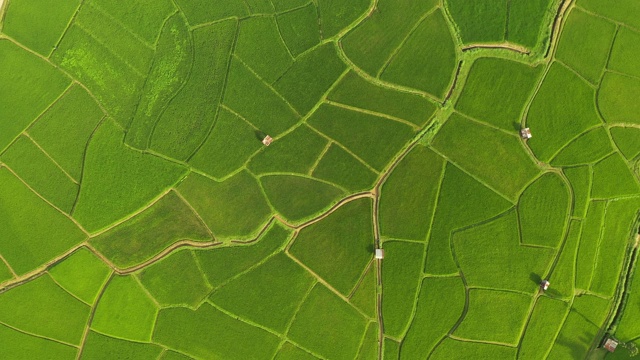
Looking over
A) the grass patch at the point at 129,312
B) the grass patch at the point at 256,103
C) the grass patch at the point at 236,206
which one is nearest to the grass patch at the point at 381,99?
the grass patch at the point at 256,103

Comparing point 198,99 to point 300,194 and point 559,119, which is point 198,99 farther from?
point 559,119

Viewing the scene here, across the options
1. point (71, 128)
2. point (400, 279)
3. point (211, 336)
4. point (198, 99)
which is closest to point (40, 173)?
point (71, 128)

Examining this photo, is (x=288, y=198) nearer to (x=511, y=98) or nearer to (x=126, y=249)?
(x=126, y=249)

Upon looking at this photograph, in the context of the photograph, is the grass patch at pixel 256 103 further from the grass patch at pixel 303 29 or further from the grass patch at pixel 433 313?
the grass patch at pixel 433 313

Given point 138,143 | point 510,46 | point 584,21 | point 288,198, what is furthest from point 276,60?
point 584,21

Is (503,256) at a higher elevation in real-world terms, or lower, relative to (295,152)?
lower

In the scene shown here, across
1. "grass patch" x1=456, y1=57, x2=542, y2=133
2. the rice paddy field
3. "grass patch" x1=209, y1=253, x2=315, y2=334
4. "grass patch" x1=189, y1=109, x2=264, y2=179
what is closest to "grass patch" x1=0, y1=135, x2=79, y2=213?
the rice paddy field
